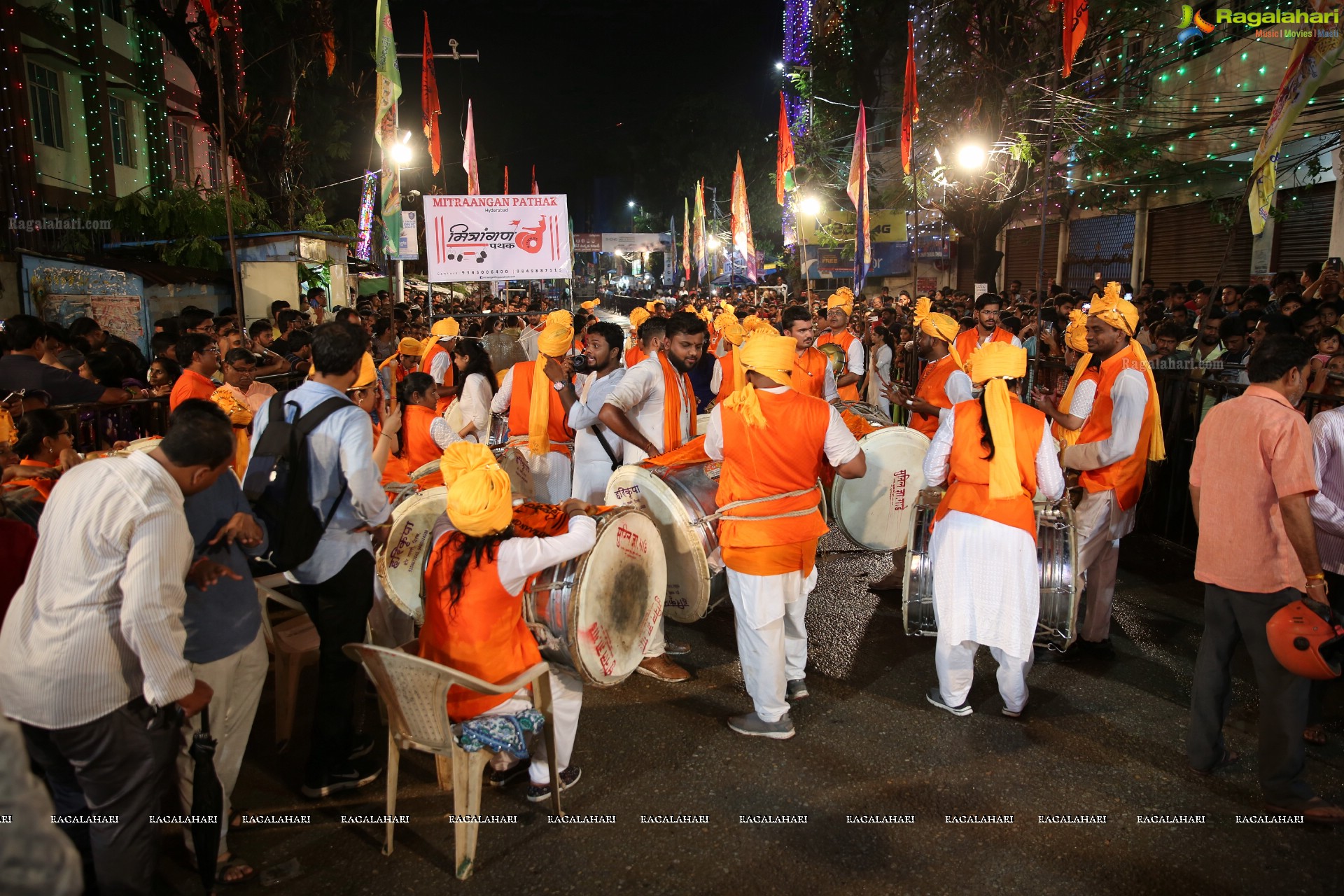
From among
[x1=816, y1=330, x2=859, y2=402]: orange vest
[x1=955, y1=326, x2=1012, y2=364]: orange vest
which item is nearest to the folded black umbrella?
[x1=816, y1=330, x2=859, y2=402]: orange vest

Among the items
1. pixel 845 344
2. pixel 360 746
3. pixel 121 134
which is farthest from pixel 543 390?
pixel 121 134

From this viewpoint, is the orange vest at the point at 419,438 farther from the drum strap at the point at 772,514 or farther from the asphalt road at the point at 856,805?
the drum strap at the point at 772,514

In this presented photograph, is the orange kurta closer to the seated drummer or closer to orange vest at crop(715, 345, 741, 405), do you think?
orange vest at crop(715, 345, 741, 405)

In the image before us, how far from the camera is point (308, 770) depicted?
406 centimetres

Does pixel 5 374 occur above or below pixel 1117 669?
above

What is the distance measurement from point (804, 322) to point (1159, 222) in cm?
1487

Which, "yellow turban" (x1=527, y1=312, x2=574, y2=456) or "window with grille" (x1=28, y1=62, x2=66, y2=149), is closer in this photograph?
"yellow turban" (x1=527, y1=312, x2=574, y2=456)

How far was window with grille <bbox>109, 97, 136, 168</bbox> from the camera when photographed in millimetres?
21078

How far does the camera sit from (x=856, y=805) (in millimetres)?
3938

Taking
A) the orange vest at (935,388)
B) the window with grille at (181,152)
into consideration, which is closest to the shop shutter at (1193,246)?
the orange vest at (935,388)

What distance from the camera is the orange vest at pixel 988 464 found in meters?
4.40

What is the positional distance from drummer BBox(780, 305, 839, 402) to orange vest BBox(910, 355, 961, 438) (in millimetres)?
805

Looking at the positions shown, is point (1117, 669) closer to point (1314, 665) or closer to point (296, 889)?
point (1314, 665)

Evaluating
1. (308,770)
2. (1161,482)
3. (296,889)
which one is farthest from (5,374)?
(1161,482)
